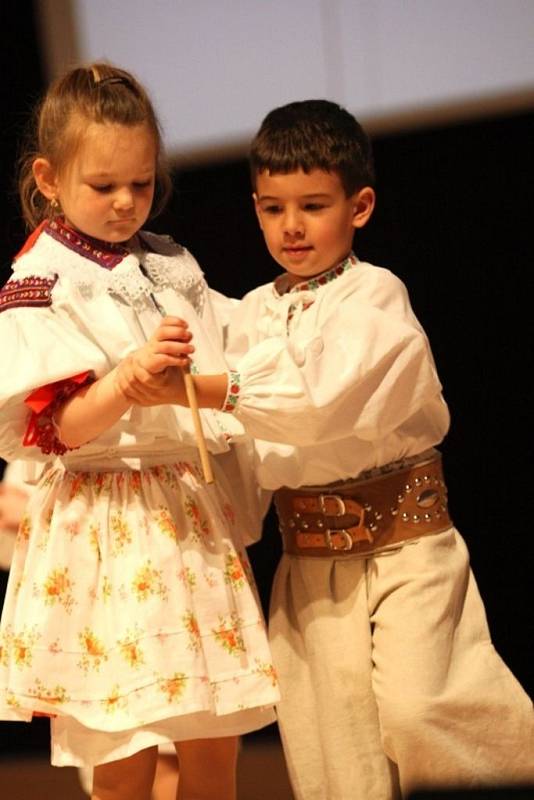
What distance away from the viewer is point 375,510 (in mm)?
2408

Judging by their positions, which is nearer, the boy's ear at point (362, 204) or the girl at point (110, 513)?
the girl at point (110, 513)

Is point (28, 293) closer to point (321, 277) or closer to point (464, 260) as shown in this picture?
point (321, 277)

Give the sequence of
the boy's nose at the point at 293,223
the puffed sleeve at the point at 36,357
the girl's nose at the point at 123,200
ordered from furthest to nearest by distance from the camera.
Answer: the boy's nose at the point at 293,223, the girl's nose at the point at 123,200, the puffed sleeve at the point at 36,357

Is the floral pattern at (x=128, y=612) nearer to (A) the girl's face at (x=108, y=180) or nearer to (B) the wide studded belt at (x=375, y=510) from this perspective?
(B) the wide studded belt at (x=375, y=510)

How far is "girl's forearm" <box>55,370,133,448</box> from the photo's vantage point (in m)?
2.09

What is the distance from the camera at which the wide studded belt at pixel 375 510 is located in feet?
7.89

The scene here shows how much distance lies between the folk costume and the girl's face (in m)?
0.32

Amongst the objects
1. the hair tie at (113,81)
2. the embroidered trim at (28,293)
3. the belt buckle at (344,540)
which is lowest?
the belt buckle at (344,540)

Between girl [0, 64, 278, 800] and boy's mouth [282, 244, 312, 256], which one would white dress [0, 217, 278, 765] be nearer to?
girl [0, 64, 278, 800]

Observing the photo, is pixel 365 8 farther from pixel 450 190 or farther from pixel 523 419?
pixel 523 419

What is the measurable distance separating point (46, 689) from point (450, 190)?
1619mm

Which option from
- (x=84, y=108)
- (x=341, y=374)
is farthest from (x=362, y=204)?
(x=84, y=108)

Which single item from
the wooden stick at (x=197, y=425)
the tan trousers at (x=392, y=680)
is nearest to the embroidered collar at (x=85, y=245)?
the wooden stick at (x=197, y=425)

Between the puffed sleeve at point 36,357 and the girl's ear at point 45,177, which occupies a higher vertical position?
the girl's ear at point 45,177
